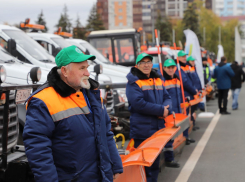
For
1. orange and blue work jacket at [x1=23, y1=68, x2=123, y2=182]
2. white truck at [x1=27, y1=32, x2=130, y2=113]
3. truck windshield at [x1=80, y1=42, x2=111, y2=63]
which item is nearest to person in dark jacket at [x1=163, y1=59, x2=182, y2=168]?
white truck at [x1=27, y1=32, x2=130, y2=113]

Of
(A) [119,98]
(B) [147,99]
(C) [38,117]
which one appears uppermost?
(C) [38,117]

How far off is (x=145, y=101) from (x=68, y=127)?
2.98 metres

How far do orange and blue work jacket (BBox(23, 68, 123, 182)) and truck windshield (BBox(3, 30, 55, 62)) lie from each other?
5.90 m

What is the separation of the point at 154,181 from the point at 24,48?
181 inches

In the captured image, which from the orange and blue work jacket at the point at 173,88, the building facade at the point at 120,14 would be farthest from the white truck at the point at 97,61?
the building facade at the point at 120,14

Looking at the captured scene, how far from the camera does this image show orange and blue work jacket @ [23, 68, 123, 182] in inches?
114

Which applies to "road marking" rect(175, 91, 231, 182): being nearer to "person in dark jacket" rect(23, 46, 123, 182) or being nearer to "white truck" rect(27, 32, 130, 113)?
"white truck" rect(27, 32, 130, 113)

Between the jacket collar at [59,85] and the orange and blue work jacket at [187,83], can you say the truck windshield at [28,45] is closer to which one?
the orange and blue work jacket at [187,83]

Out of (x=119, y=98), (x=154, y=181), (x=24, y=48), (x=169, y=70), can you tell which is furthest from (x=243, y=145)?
(x=24, y=48)

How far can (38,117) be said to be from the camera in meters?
2.93

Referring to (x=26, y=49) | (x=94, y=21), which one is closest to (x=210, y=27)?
(x=94, y=21)

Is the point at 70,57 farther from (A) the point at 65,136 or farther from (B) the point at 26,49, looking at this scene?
(B) the point at 26,49

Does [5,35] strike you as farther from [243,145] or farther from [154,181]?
[243,145]

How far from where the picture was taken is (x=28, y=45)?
8.95 m
